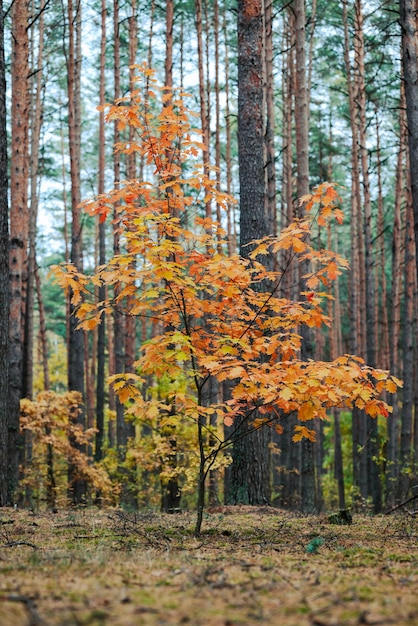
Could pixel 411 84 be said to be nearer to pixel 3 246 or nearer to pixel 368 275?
pixel 3 246

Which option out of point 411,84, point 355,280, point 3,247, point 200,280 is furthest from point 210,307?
point 355,280

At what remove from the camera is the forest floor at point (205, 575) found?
2.29 metres

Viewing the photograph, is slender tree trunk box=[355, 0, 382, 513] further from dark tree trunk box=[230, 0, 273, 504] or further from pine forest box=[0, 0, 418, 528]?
dark tree trunk box=[230, 0, 273, 504]

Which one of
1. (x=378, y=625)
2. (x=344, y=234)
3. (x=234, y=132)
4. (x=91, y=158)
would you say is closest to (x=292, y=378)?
(x=378, y=625)

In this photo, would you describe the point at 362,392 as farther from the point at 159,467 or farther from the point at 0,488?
the point at 159,467

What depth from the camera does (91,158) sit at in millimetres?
27812

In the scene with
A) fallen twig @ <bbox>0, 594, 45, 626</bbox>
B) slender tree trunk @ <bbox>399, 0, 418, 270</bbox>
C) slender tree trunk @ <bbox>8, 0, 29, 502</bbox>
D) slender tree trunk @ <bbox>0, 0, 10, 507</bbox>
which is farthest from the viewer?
slender tree trunk @ <bbox>8, 0, 29, 502</bbox>

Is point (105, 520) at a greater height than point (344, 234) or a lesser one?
lesser

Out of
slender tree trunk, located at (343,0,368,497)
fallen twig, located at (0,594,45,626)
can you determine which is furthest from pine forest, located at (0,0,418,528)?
fallen twig, located at (0,594,45,626)

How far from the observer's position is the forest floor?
2289 mm

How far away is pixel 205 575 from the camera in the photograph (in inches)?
122

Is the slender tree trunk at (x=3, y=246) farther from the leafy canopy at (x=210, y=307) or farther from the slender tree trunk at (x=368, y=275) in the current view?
the slender tree trunk at (x=368, y=275)

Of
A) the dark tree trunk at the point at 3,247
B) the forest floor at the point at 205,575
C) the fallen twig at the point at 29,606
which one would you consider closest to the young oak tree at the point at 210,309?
the forest floor at the point at 205,575

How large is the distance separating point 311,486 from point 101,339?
25.1 ft
